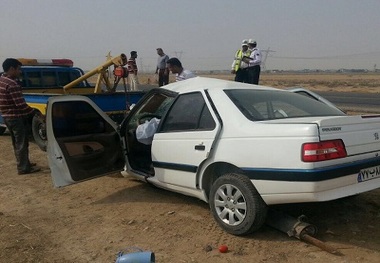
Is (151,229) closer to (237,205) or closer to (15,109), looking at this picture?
(237,205)

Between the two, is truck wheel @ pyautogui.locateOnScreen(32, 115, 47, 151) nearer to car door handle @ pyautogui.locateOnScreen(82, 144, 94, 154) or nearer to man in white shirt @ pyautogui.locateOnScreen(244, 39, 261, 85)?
car door handle @ pyautogui.locateOnScreen(82, 144, 94, 154)

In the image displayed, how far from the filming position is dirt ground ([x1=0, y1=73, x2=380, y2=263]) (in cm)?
347

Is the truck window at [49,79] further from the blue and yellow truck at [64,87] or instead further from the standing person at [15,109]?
the standing person at [15,109]

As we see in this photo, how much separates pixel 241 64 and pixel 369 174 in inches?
245

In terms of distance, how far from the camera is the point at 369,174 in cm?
361

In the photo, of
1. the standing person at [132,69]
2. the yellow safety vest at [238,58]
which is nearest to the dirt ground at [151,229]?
the yellow safety vest at [238,58]

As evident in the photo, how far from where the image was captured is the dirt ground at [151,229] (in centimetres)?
347

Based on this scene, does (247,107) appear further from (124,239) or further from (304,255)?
(124,239)

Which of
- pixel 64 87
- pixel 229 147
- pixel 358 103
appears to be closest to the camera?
pixel 229 147

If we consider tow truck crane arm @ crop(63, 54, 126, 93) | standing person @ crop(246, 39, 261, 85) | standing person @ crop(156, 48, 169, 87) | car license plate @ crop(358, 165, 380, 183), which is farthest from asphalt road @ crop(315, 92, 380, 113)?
car license plate @ crop(358, 165, 380, 183)

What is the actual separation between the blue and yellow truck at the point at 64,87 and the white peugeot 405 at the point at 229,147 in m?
2.17

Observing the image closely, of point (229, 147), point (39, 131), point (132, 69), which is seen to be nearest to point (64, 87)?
point (39, 131)

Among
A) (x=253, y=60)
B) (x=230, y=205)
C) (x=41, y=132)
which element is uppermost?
(x=253, y=60)

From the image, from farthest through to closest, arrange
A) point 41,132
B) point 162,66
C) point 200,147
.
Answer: point 162,66
point 41,132
point 200,147
